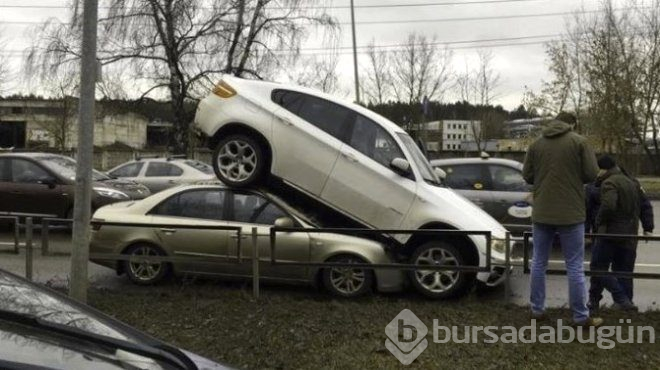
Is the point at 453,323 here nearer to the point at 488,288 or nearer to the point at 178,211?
the point at 488,288

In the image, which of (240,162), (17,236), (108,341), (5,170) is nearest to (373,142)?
(240,162)

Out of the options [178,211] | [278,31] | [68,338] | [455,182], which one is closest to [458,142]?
[278,31]

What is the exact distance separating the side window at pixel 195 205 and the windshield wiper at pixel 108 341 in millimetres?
5453

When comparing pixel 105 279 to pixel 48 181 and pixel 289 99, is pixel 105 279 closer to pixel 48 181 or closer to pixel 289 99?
pixel 289 99

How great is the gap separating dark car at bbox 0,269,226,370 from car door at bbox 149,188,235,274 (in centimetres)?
455

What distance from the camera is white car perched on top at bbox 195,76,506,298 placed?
24.7 feet

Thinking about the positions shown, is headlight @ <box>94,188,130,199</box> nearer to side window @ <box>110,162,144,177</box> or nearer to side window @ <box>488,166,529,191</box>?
side window @ <box>110,162,144,177</box>

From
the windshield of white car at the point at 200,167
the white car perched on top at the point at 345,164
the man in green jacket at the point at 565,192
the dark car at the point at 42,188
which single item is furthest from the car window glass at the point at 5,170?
the man in green jacket at the point at 565,192

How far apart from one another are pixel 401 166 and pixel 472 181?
4235 mm

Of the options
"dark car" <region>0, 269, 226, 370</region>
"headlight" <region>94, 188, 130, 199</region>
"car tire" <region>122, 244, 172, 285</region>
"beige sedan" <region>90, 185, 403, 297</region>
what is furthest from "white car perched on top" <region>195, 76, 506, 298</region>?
"dark car" <region>0, 269, 226, 370</region>

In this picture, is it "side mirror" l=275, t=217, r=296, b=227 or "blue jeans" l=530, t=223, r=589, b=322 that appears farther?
"side mirror" l=275, t=217, r=296, b=227

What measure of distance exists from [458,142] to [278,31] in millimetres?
44590

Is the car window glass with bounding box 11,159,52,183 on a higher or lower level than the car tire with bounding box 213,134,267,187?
lower

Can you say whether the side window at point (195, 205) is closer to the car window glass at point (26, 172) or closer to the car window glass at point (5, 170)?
the car window glass at point (26, 172)
